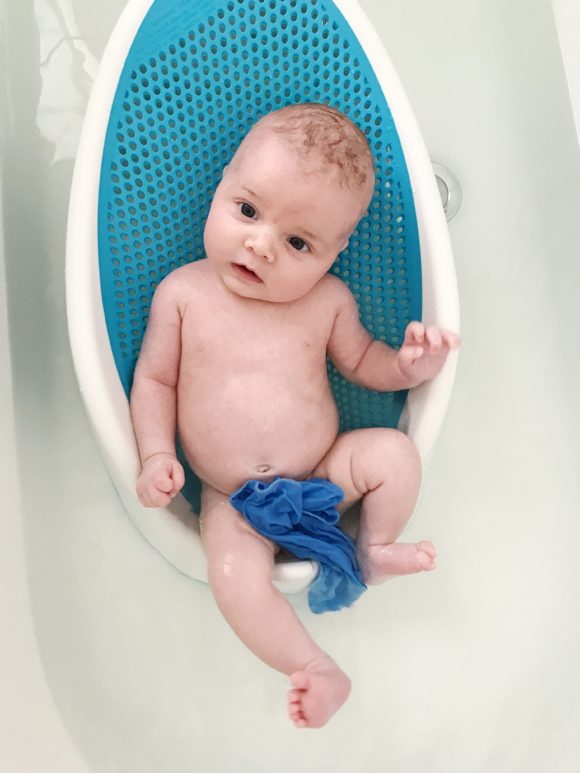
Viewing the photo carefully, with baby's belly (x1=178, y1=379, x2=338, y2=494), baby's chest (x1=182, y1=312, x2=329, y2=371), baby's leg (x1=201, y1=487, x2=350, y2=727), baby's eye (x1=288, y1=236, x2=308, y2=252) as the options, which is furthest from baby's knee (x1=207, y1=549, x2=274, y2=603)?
baby's eye (x1=288, y1=236, x2=308, y2=252)

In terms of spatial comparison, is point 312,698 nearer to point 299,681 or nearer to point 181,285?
point 299,681

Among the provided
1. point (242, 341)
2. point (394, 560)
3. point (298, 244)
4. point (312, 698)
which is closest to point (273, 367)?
point (242, 341)

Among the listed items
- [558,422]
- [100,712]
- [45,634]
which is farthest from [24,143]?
[558,422]

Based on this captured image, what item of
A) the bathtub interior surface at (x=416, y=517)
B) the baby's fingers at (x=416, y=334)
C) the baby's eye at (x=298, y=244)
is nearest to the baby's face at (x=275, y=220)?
the baby's eye at (x=298, y=244)

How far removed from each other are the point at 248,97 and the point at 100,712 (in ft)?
2.60

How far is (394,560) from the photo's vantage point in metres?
0.90

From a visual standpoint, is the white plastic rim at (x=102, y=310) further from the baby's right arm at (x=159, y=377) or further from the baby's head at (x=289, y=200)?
the baby's head at (x=289, y=200)

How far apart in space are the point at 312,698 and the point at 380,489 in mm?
250

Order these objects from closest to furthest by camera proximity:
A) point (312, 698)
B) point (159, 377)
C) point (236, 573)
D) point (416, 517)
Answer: point (312, 698)
point (236, 573)
point (159, 377)
point (416, 517)

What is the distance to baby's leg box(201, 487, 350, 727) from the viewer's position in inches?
30.0

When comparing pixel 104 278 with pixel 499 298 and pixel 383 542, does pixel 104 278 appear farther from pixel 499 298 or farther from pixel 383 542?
pixel 499 298

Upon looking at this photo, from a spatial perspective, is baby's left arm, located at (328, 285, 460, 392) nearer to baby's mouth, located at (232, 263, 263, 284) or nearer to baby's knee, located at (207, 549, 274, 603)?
baby's mouth, located at (232, 263, 263, 284)

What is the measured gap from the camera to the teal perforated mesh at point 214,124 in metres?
0.99

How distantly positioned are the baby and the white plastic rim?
32mm
